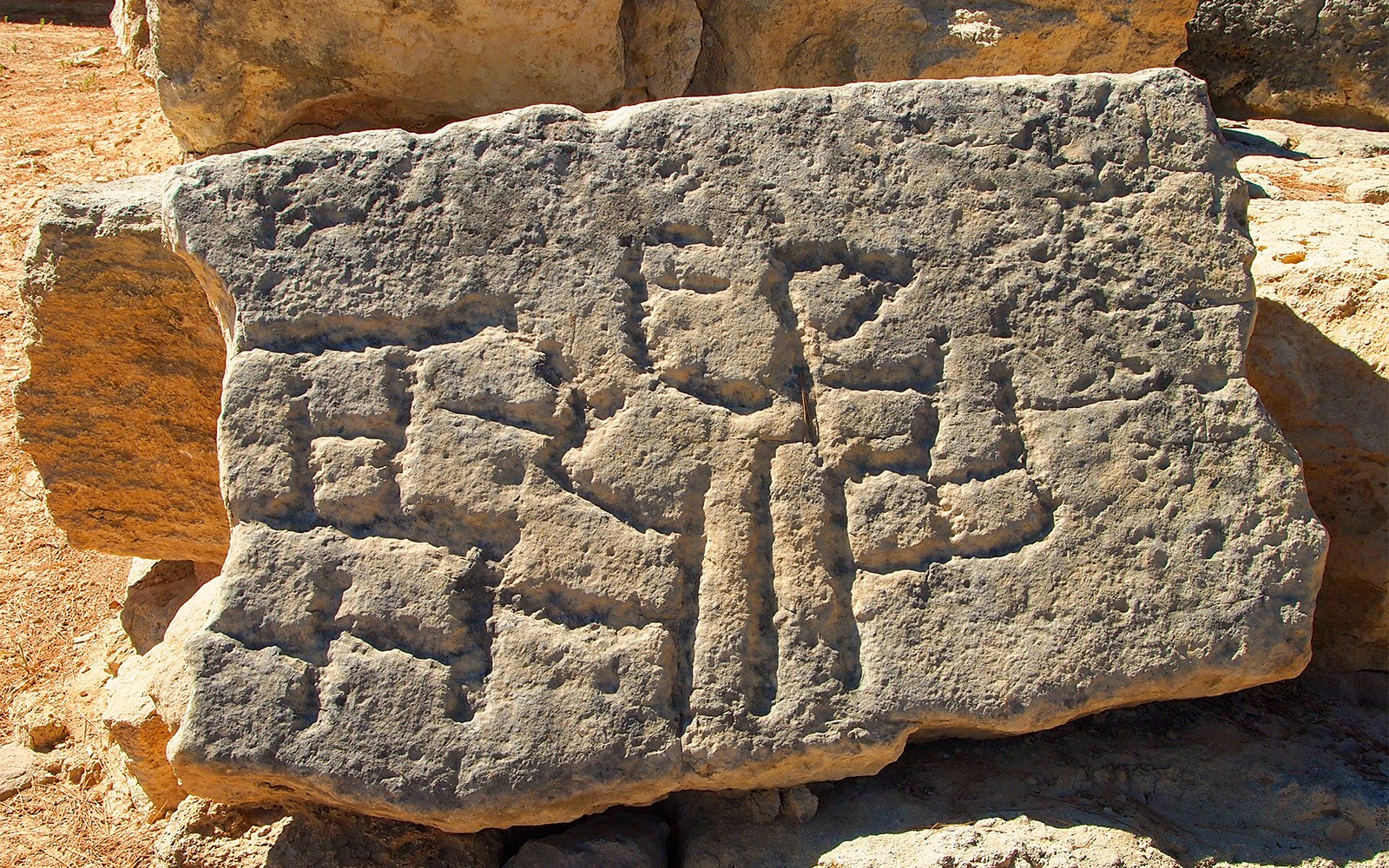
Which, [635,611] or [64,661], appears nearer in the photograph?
[635,611]

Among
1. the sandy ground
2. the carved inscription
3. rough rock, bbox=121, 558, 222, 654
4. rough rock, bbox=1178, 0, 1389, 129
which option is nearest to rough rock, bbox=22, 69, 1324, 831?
the carved inscription

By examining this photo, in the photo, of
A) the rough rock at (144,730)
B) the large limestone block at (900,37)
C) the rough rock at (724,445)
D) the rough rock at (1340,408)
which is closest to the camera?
the rough rock at (724,445)

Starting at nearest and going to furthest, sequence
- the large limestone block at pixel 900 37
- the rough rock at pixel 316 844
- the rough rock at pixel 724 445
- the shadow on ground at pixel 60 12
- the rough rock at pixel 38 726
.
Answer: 1. the rough rock at pixel 724 445
2. the rough rock at pixel 316 844
3. the rough rock at pixel 38 726
4. the large limestone block at pixel 900 37
5. the shadow on ground at pixel 60 12

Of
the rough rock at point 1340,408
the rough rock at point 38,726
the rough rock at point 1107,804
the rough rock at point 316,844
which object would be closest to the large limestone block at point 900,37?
the rough rock at point 1340,408

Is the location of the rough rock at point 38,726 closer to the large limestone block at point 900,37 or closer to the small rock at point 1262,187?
the large limestone block at point 900,37

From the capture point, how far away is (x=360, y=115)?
2.48 metres

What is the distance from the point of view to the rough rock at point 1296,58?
3090 mm

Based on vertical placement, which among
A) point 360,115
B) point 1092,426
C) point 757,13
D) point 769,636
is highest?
point 757,13

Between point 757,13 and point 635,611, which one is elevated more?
point 757,13

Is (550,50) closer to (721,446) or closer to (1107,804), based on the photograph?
(721,446)

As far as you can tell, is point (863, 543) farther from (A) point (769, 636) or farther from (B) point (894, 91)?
(B) point (894, 91)

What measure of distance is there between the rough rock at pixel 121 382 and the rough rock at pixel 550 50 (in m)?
0.46

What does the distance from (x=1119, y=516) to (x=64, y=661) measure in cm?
234

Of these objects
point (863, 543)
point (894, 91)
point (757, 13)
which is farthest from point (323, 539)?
point (757, 13)
